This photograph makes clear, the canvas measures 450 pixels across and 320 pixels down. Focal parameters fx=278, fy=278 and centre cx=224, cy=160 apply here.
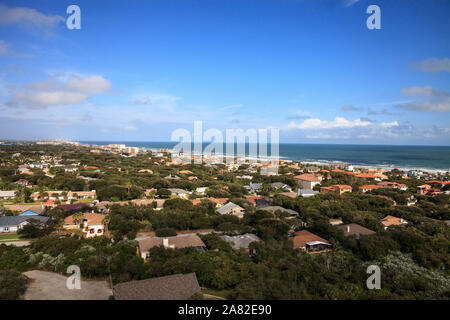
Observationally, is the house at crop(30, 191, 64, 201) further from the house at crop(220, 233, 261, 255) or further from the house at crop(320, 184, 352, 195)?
the house at crop(320, 184, 352, 195)

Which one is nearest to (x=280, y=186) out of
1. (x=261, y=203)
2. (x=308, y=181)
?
(x=308, y=181)

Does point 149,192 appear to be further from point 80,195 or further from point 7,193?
point 7,193

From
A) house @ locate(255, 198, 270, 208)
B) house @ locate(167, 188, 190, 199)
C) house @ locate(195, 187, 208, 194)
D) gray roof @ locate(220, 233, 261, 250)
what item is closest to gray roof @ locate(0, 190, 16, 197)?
house @ locate(167, 188, 190, 199)

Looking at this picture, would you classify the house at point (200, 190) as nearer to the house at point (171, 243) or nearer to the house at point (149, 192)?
the house at point (149, 192)

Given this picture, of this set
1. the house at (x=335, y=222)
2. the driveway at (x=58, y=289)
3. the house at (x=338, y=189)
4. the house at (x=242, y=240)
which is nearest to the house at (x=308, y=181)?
the house at (x=338, y=189)

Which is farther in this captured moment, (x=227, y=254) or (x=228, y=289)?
(x=227, y=254)
